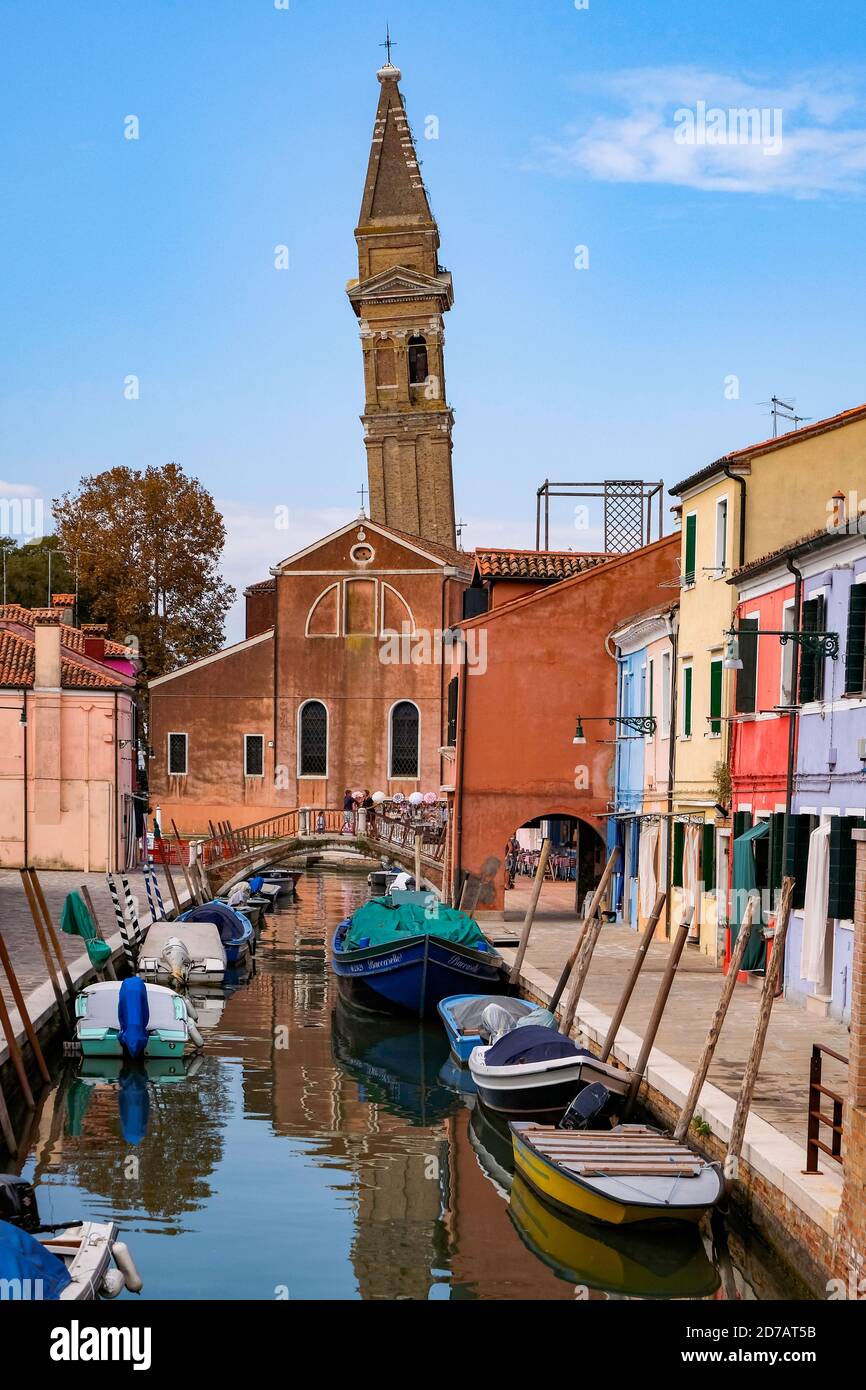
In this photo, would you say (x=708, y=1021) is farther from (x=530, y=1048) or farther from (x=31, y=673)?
(x=31, y=673)

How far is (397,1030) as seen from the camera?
22.7 metres

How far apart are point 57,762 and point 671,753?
58.6 feet

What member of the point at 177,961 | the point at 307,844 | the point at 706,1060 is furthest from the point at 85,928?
the point at 307,844

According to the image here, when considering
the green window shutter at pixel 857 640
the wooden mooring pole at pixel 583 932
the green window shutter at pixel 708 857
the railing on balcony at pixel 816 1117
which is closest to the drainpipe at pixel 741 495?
the green window shutter at pixel 708 857

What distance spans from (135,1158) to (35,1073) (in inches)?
105

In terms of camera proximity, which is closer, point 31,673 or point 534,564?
point 534,564

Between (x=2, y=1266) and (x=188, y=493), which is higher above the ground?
(x=188, y=493)

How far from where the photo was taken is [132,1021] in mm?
18906

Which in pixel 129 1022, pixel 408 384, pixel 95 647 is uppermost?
pixel 408 384

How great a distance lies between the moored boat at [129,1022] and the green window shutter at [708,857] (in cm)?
749

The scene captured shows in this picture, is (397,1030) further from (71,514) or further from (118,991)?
(71,514)

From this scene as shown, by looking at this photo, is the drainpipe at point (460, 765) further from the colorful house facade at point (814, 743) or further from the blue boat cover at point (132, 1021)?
the blue boat cover at point (132, 1021)
